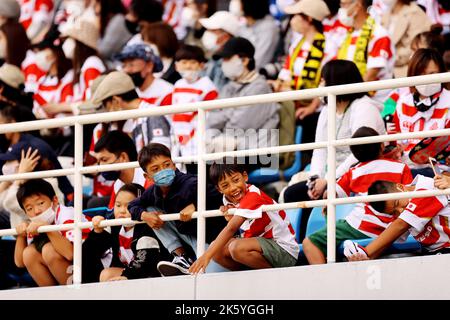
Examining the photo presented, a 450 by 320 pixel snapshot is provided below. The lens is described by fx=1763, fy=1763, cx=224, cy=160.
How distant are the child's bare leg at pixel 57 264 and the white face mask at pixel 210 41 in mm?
3611

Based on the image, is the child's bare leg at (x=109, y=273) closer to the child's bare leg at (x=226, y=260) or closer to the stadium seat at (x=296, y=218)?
the child's bare leg at (x=226, y=260)

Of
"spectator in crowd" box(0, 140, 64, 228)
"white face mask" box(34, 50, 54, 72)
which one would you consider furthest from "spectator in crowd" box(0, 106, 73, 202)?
"white face mask" box(34, 50, 54, 72)

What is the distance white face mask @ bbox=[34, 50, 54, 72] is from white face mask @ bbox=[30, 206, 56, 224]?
4.23 m

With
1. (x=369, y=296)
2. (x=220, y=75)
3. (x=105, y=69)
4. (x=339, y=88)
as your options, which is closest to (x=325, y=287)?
(x=369, y=296)

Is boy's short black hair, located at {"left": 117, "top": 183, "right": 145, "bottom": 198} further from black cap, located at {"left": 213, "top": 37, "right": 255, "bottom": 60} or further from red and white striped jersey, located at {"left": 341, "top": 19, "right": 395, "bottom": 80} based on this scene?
red and white striped jersey, located at {"left": 341, "top": 19, "right": 395, "bottom": 80}

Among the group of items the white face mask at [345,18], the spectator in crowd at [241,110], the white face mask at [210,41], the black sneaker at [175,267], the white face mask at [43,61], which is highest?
the white face mask at [43,61]

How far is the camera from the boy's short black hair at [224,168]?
33.3 feet

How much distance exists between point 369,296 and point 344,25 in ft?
13.9

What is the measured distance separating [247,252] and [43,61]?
573 cm

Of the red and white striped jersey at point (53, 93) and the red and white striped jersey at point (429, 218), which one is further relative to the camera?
the red and white striped jersey at point (53, 93)

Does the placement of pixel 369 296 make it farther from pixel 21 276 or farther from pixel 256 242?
pixel 21 276

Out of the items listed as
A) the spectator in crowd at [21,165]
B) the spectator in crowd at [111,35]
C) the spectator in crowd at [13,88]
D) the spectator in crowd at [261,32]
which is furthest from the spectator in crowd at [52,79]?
the spectator in crowd at [21,165]

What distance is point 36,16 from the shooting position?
55.6 ft

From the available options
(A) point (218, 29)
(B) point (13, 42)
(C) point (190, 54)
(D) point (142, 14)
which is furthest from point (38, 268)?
(B) point (13, 42)
